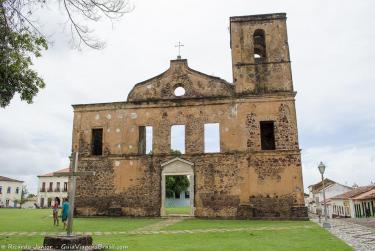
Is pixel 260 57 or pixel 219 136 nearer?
pixel 219 136

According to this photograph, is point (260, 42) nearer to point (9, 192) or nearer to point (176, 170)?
point (176, 170)

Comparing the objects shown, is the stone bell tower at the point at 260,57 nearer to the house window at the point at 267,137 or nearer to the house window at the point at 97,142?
the house window at the point at 267,137

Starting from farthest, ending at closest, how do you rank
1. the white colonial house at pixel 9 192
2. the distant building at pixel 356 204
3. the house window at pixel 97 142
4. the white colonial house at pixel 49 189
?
the white colonial house at pixel 9 192 < the white colonial house at pixel 49 189 < the distant building at pixel 356 204 < the house window at pixel 97 142

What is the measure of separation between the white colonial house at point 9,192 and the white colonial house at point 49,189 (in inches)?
208

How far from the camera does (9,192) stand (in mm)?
60594

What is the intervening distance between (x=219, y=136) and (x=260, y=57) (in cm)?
499

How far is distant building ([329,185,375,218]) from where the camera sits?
92.4ft

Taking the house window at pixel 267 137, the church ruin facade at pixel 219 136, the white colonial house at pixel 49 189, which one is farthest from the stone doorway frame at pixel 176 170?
the white colonial house at pixel 49 189

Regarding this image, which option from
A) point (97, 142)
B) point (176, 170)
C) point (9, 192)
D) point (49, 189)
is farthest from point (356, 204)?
point (9, 192)

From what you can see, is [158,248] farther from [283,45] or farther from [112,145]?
[283,45]

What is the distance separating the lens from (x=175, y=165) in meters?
18.7

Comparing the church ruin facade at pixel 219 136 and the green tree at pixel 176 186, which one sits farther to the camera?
the green tree at pixel 176 186

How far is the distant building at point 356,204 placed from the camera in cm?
2817

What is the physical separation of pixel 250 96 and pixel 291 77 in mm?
2441
